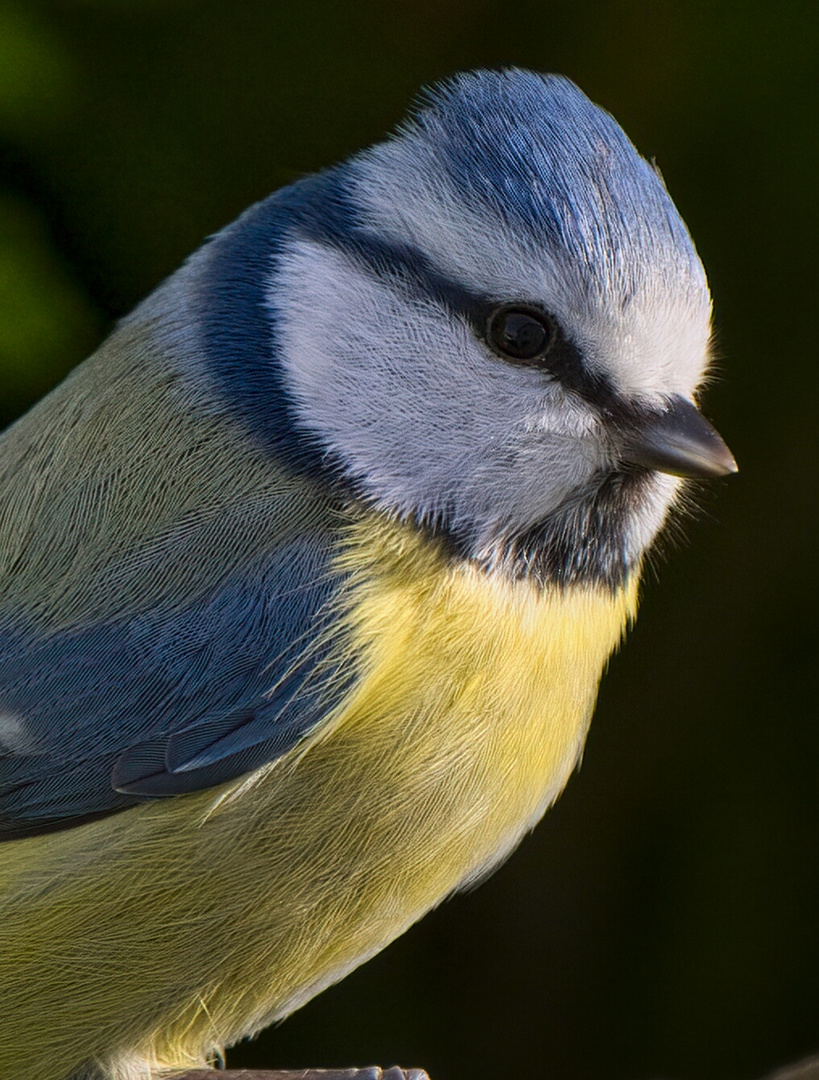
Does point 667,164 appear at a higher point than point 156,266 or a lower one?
higher

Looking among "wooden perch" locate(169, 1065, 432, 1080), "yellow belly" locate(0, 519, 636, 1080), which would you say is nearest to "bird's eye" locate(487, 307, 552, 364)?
"yellow belly" locate(0, 519, 636, 1080)

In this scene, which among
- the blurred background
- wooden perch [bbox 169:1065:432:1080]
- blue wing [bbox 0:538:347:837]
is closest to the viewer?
blue wing [bbox 0:538:347:837]

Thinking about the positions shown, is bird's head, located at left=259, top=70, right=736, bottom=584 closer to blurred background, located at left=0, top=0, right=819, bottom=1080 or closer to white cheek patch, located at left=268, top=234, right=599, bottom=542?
white cheek patch, located at left=268, top=234, right=599, bottom=542

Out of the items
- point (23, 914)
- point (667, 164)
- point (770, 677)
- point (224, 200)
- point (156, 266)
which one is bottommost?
point (23, 914)

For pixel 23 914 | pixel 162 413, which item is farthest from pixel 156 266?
pixel 23 914

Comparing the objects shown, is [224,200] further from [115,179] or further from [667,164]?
[667,164]

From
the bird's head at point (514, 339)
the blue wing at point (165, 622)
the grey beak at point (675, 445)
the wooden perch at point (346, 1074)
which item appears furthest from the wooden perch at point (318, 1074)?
the grey beak at point (675, 445)

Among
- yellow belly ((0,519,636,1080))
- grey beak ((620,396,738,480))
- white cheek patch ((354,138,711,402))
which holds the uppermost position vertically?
white cheek patch ((354,138,711,402))
